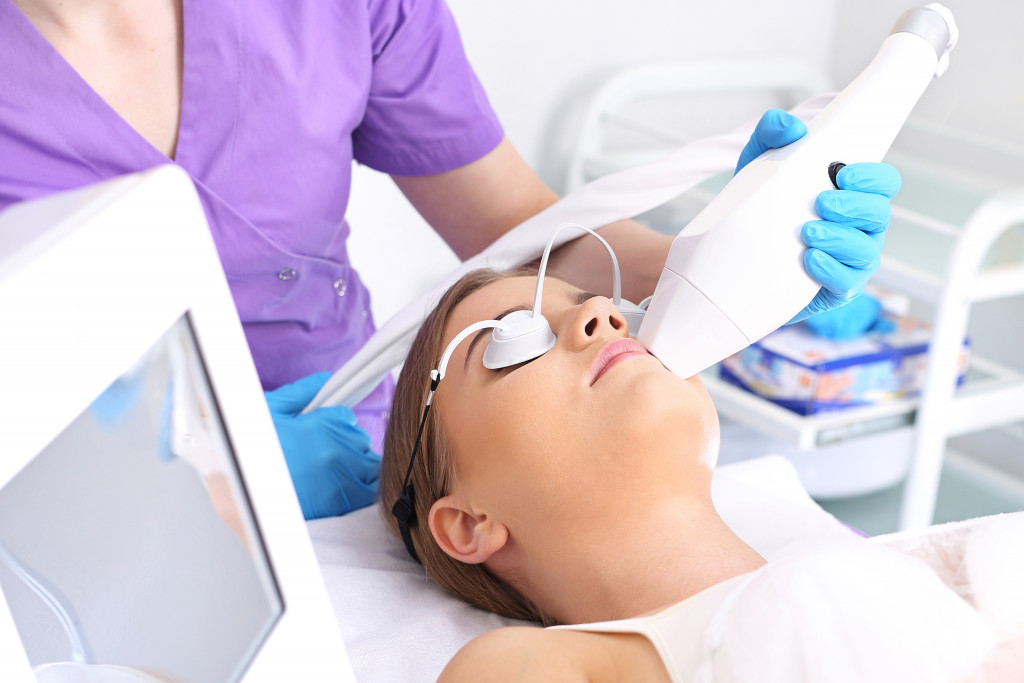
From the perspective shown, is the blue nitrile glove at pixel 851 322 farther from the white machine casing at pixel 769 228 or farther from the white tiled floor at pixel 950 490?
the white machine casing at pixel 769 228

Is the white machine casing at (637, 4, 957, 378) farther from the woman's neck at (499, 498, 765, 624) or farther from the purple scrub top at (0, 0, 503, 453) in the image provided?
the purple scrub top at (0, 0, 503, 453)

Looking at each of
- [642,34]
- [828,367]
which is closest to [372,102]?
[828,367]

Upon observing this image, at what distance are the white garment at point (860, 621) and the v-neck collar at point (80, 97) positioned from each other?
794 millimetres

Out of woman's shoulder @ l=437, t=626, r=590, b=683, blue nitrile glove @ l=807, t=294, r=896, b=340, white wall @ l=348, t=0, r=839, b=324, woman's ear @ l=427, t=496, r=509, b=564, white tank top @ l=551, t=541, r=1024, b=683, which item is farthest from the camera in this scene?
white wall @ l=348, t=0, r=839, b=324

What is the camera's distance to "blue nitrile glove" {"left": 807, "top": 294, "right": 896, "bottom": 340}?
6.58 feet

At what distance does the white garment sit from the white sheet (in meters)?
0.18

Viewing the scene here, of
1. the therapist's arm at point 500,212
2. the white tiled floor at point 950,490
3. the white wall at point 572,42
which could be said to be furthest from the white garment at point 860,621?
the white wall at point 572,42

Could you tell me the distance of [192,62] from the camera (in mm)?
1119

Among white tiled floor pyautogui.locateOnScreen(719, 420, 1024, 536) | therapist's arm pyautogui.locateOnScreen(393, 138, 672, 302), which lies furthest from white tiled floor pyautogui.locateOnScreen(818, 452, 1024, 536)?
therapist's arm pyautogui.locateOnScreen(393, 138, 672, 302)

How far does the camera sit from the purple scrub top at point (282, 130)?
→ 1035mm

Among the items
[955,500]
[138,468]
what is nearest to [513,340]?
[138,468]

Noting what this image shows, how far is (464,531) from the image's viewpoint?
1.03 m

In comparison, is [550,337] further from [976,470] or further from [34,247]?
[976,470]

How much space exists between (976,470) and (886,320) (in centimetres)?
71
